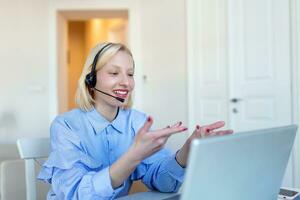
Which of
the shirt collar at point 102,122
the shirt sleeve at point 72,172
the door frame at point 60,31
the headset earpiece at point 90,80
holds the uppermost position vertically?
the door frame at point 60,31

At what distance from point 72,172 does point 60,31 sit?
3260 mm

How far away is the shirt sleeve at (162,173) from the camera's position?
0.92m

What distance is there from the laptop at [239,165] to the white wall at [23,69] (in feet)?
10.6

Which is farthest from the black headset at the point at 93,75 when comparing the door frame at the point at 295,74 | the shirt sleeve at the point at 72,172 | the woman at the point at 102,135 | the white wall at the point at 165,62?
the white wall at the point at 165,62

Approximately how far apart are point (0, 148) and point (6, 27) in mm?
1286

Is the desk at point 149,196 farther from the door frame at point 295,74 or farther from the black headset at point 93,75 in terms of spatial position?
the door frame at point 295,74

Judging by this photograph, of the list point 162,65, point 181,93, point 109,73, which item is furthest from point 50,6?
point 109,73

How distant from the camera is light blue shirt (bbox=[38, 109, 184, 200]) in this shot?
74 cm

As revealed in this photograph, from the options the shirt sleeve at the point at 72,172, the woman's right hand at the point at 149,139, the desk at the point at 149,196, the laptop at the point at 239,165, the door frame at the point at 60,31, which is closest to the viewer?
the laptop at the point at 239,165

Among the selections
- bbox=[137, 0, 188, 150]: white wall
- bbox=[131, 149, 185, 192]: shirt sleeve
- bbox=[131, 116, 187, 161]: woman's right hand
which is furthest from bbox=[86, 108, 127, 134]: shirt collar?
bbox=[137, 0, 188, 150]: white wall

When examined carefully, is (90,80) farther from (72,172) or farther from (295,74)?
(295,74)

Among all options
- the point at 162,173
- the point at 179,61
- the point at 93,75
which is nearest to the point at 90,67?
the point at 93,75

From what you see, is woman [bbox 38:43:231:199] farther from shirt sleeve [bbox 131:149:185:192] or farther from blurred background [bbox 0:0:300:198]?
blurred background [bbox 0:0:300:198]

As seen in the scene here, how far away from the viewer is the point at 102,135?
1003 mm
